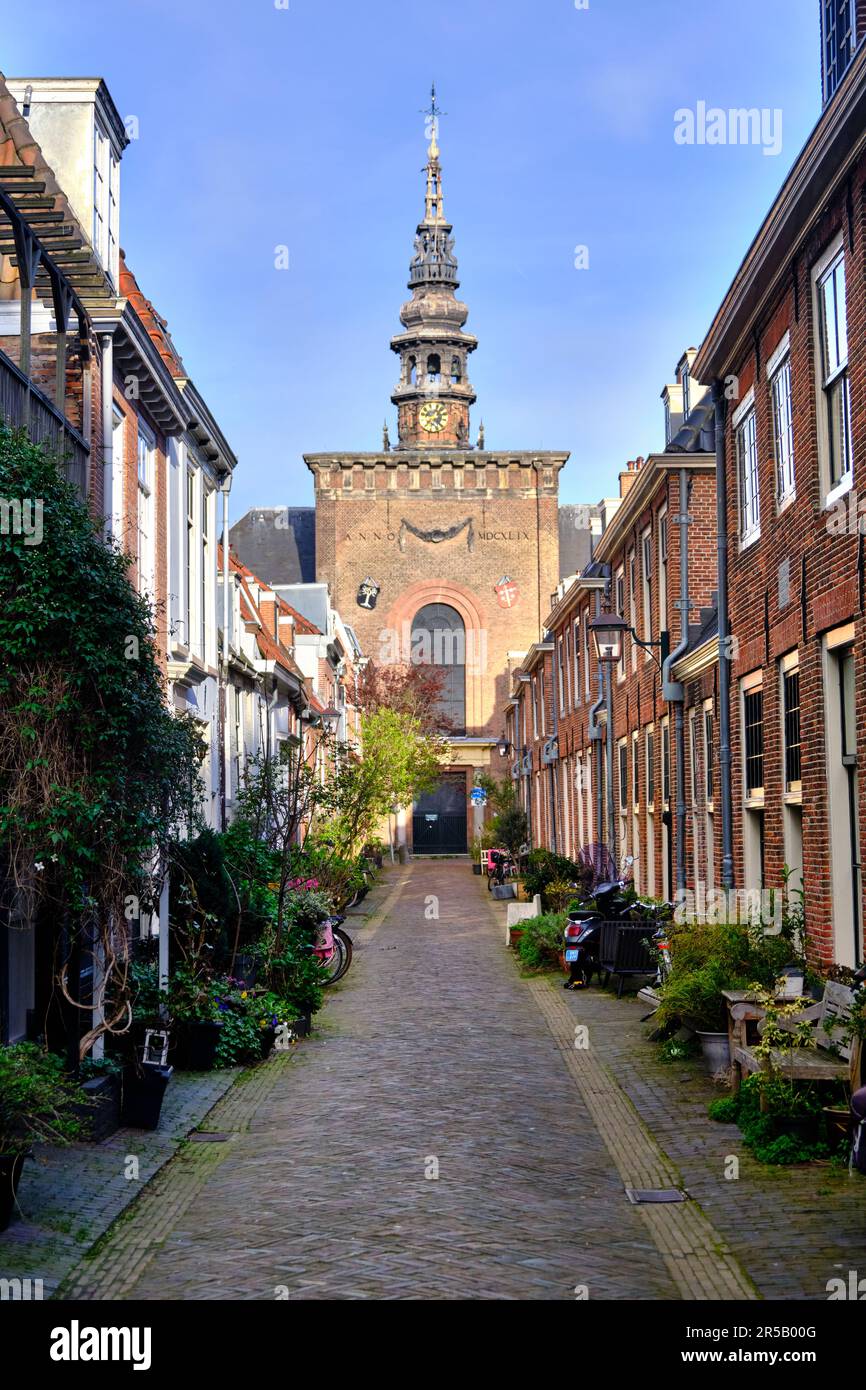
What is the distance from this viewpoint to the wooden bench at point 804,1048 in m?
9.18

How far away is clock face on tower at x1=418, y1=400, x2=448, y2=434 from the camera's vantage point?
6606cm

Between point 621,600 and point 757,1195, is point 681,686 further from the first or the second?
point 757,1195

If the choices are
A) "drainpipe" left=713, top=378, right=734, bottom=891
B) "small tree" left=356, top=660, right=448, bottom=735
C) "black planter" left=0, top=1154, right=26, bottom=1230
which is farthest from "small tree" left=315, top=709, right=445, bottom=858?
"black planter" left=0, top=1154, right=26, bottom=1230

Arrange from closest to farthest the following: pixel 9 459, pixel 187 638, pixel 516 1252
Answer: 1. pixel 516 1252
2. pixel 9 459
3. pixel 187 638

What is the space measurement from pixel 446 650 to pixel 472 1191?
2219 inches

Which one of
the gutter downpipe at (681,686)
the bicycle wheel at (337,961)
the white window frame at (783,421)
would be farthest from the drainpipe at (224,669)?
the white window frame at (783,421)

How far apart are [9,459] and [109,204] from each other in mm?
7637

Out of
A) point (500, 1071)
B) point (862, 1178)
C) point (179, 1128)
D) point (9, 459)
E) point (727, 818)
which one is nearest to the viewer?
point (862, 1178)

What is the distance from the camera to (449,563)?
209 ft

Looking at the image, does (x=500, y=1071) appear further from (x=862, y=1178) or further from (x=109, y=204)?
(x=109, y=204)

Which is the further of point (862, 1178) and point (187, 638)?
point (187, 638)
